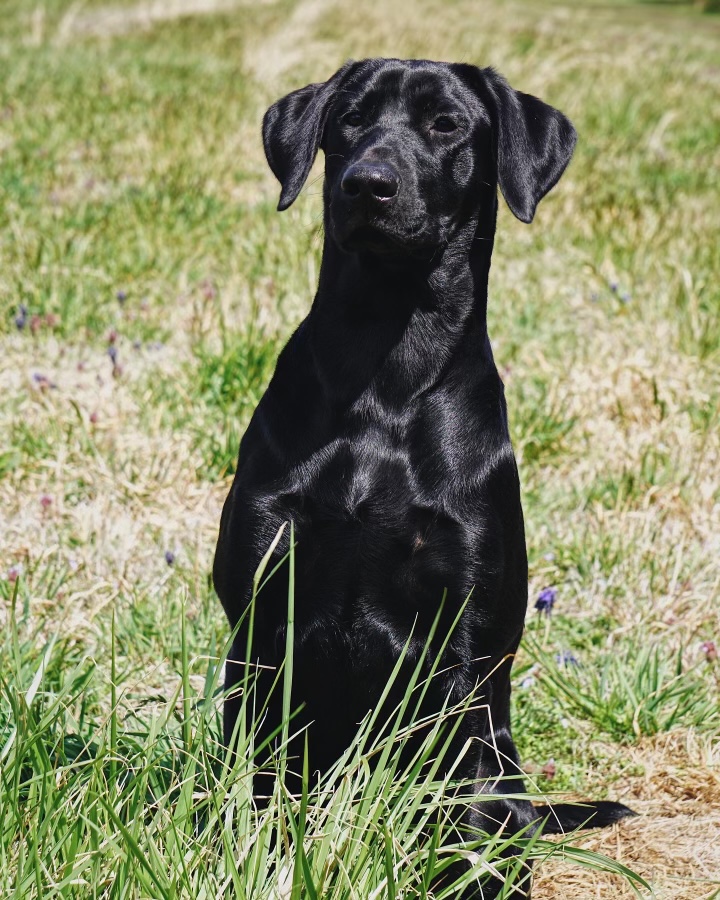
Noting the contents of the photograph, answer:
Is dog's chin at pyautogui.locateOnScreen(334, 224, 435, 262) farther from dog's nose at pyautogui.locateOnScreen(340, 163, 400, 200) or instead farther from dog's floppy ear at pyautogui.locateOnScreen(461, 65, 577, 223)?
dog's floppy ear at pyautogui.locateOnScreen(461, 65, 577, 223)

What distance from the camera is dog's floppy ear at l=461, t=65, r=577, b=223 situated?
248cm

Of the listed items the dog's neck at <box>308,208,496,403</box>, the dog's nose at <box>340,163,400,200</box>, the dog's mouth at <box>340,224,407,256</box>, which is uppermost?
the dog's nose at <box>340,163,400,200</box>

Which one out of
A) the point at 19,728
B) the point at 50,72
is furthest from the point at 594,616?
the point at 50,72

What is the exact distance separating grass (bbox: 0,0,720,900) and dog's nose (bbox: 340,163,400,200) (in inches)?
34.3

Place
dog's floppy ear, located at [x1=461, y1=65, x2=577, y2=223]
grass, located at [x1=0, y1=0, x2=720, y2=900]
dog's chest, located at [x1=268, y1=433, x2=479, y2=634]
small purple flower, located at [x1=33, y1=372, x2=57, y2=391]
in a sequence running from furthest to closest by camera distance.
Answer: small purple flower, located at [x1=33, y1=372, x2=57, y2=391]
dog's floppy ear, located at [x1=461, y1=65, x2=577, y2=223]
dog's chest, located at [x1=268, y1=433, x2=479, y2=634]
grass, located at [x1=0, y1=0, x2=720, y2=900]

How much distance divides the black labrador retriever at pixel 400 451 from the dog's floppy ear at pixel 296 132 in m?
0.03

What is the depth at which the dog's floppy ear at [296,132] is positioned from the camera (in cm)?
257

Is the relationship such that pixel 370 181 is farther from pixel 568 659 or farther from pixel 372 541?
pixel 568 659

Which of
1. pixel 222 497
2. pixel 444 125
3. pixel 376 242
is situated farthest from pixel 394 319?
pixel 222 497

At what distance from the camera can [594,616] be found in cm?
330

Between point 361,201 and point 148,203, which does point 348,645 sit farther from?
point 148,203

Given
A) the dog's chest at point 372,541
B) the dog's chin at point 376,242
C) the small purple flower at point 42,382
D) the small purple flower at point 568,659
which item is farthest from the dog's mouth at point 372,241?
the small purple flower at point 42,382

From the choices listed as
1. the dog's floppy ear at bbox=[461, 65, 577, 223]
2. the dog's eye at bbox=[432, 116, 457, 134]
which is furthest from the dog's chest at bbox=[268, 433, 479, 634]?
the dog's eye at bbox=[432, 116, 457, 134]

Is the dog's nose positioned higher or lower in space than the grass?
higher
